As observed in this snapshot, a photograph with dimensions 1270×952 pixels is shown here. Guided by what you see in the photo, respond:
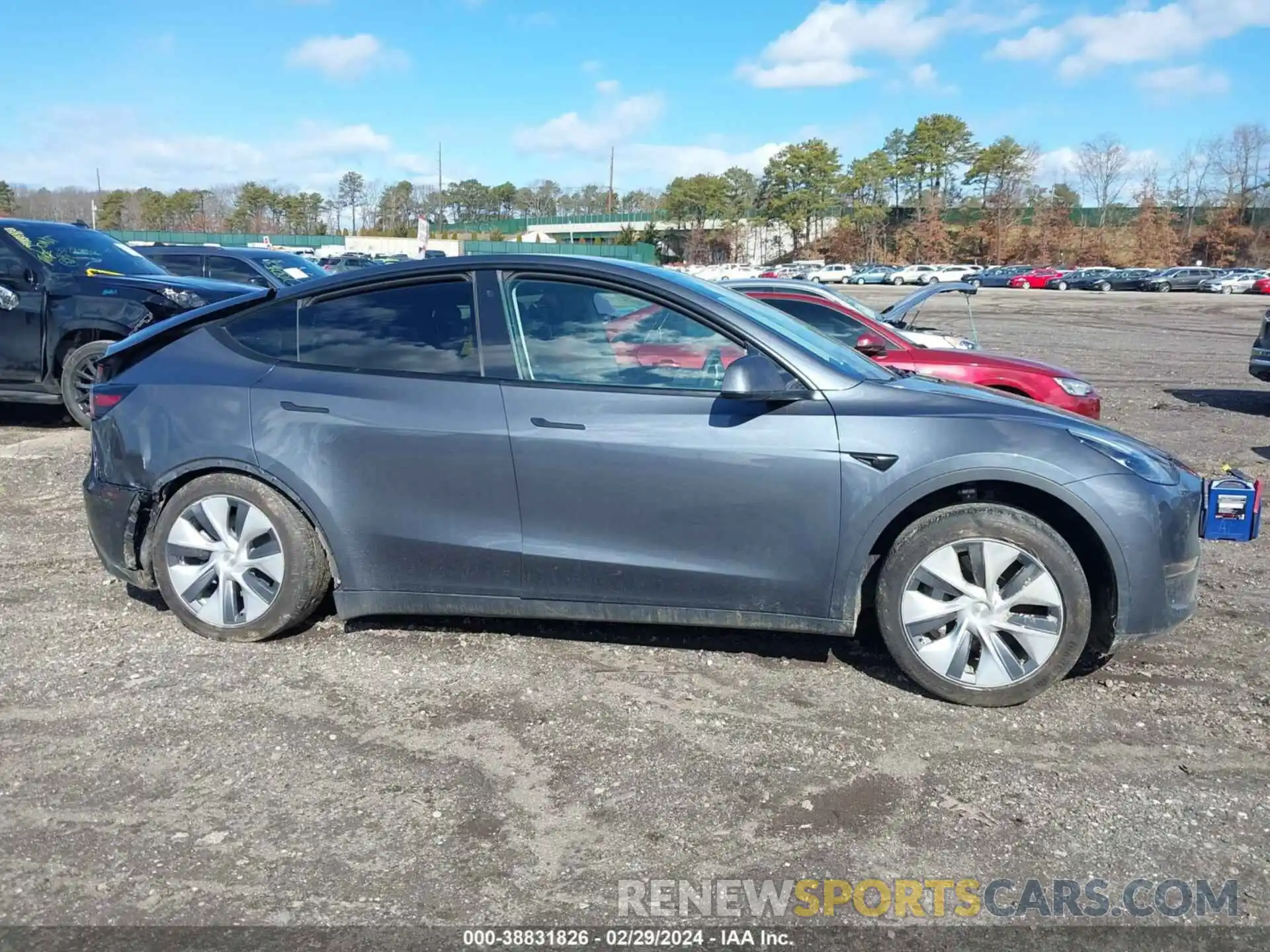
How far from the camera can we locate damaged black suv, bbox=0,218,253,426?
351 inches

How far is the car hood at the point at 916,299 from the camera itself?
33.7ft

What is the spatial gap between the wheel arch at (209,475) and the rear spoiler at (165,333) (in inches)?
25.8

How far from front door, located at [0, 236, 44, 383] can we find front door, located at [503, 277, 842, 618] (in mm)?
6712

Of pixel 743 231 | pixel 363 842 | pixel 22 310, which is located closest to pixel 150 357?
pixel 363 842

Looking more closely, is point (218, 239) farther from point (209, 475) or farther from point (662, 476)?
point (662, 476)

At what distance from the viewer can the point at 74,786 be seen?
10.8 ft

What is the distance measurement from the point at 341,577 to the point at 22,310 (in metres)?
6.38

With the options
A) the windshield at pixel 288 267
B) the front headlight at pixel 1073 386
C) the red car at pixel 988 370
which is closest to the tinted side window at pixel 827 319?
the red car at pixel 988 370

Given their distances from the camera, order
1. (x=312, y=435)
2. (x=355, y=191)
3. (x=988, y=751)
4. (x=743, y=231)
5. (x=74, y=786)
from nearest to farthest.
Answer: (x=74, y=786)
(x=988, y=751)
(x=312, y=435)
(x=743, y=231)
(x=355, y=191)

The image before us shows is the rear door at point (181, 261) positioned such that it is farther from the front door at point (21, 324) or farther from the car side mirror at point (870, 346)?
the car side mirror at point (870, 346)

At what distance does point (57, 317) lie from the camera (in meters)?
8.94

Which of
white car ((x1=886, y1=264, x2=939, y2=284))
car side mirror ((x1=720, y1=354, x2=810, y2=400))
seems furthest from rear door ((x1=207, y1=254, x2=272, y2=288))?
white car ((x1=886, y1=264, x2=939, y2=284))

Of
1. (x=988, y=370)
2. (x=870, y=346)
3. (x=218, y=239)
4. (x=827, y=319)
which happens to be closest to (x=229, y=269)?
(x=827, y=319)

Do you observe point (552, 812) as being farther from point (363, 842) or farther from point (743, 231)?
point (743, 231)
